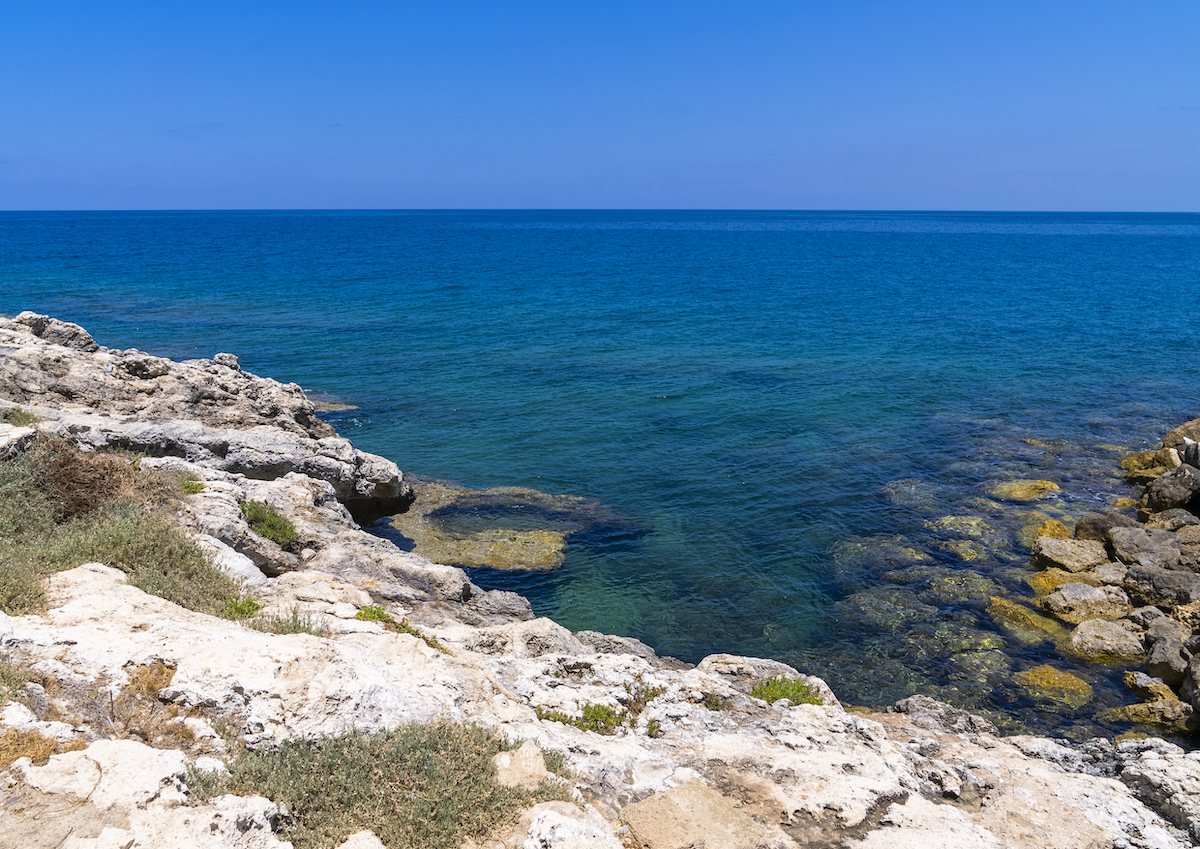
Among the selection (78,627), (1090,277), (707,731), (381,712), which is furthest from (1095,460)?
(1090,277)

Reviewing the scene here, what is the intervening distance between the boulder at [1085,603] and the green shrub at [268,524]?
64.0 feet

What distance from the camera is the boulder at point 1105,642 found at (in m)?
18.8

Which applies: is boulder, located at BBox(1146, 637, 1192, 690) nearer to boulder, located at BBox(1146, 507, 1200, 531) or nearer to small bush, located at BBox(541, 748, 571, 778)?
boulder, located at BBox(1146, 507, 1200, 531)

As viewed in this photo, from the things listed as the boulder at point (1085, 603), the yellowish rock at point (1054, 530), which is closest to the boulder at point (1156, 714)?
the boulder at point (1085, 603)

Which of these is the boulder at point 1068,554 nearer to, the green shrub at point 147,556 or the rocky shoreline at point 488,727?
the rocky shoreline at point 488,727

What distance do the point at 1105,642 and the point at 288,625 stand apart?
19.1 m

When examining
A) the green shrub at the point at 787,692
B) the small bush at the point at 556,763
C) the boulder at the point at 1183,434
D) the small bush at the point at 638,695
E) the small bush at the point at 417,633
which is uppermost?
the small bush at the point at 556,763

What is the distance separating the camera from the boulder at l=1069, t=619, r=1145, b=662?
18.8 meters

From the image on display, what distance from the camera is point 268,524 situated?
50.8 feet

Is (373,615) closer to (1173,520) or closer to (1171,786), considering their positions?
(1171,786)

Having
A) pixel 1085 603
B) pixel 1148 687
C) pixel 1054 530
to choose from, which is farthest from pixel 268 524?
pixel 1054 530

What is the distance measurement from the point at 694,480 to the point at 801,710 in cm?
1828

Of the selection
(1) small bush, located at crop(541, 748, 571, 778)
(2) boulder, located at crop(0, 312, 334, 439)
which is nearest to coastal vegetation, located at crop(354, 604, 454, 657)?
(1) small bush, located at crop(541, 748, 571, 778)

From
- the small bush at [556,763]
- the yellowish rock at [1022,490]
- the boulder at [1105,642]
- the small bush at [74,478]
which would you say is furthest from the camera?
the yellowish rock at [1022,490]
